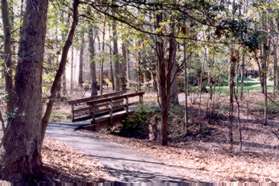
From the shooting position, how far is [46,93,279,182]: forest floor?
974cm

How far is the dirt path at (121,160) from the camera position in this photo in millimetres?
8117

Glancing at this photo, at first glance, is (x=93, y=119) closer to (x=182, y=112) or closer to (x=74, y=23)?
(x=182, y=112)

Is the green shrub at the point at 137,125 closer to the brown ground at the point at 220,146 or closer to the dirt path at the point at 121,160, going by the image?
the brown ground at the point at 220,146

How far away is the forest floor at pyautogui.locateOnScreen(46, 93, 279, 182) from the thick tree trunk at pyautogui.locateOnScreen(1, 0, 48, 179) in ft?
10.9

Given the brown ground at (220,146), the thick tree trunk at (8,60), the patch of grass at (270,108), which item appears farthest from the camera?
the patch of grass at (270,108)

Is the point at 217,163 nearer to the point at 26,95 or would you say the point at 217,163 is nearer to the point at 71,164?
the point at 71,164

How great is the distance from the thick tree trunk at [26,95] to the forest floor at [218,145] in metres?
3.33

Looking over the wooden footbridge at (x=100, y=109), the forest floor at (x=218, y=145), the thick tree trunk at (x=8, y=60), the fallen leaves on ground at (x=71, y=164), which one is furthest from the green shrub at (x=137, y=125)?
the thick tree trunk at (x=8, y=60)

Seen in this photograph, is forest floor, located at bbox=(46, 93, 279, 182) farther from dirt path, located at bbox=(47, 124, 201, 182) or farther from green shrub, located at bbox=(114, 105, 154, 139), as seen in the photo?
green shrub, located at bbox=(114, 105, 154, 139)

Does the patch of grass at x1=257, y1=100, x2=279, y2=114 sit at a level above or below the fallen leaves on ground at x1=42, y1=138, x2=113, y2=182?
above

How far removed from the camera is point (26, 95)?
6867 millimetres

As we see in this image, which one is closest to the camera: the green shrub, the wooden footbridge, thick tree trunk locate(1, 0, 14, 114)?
thick tree trunk locate(1, 0, 14, 114)

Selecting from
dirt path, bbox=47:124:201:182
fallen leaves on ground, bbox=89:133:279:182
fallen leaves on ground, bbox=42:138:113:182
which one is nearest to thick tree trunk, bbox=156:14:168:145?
fallen leaves on ground, bbox=89:133:279:182

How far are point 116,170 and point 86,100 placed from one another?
8680 millimetres
